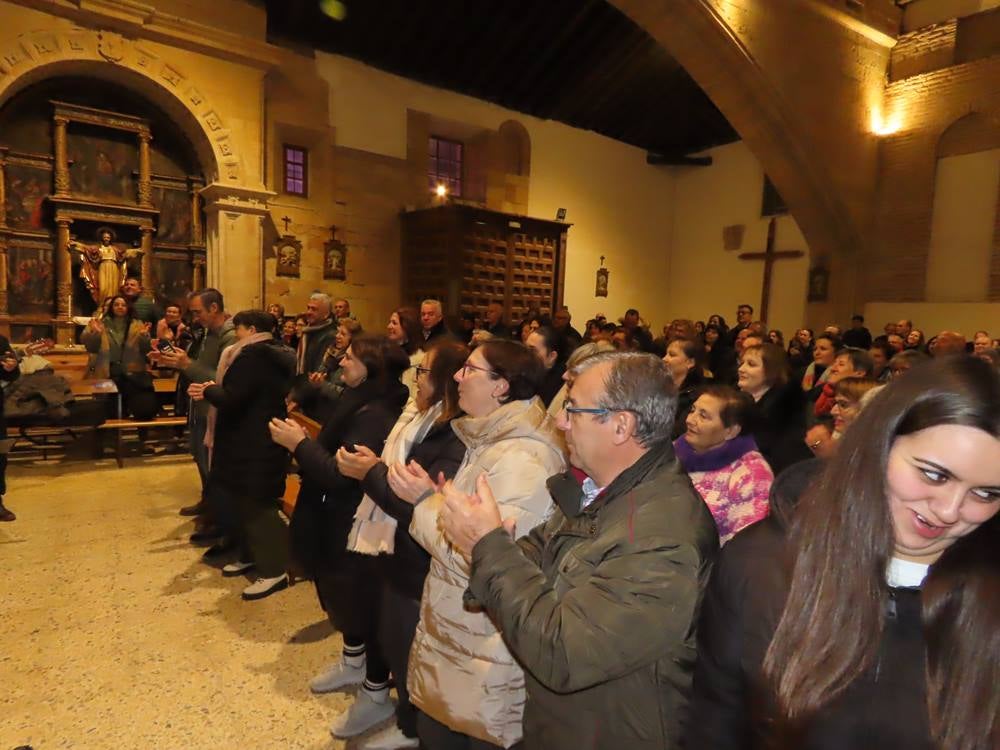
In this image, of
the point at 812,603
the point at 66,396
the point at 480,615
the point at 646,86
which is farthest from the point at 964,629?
the point at 646,86

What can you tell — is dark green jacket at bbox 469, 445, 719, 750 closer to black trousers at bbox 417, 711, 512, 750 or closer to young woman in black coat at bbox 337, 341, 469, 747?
Result: black trousers at bbox 417, 711, 512, 750

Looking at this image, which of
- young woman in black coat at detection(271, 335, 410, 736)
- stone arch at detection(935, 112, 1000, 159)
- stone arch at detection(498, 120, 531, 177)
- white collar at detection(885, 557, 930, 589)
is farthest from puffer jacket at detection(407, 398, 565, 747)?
stone arch at detection(498, 120, 531, 177)

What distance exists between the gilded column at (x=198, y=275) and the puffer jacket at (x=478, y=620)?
9.95m

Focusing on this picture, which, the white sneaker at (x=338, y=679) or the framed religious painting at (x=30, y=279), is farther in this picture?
the framed religious painting at (x=30, y=279)

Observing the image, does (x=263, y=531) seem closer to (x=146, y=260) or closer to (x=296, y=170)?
(x=146, y=260)

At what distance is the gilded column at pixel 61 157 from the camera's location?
356 inches

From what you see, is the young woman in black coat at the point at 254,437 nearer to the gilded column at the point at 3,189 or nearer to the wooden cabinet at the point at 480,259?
the wooden cabinet at the point at 480,259

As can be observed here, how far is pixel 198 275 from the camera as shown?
10.3m

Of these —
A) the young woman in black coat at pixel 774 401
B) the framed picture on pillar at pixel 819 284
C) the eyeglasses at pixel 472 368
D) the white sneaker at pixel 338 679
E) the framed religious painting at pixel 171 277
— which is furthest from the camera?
the framed picture on pillar at pixel 819 284

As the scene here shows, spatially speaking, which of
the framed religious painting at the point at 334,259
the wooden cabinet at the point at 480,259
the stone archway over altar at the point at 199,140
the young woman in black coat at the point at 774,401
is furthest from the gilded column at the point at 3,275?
the young woman in black coat at the point at 774,401

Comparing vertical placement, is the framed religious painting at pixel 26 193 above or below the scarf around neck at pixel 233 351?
above

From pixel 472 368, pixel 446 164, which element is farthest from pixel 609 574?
pixel 446 164

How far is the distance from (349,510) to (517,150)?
1263cm

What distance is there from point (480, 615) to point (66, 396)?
5.88 metres
